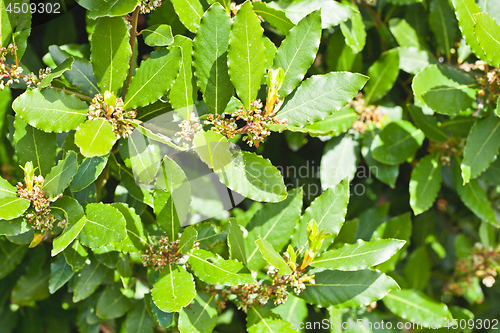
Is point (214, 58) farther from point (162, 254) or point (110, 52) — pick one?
point (162, 254)

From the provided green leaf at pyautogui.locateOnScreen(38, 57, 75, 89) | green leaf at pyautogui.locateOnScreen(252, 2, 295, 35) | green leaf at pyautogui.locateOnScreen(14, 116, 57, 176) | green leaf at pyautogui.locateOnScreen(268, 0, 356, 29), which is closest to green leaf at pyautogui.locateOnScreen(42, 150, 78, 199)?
green leaf at pyautogui.locateOnScreen(14, 116, 57, 176)

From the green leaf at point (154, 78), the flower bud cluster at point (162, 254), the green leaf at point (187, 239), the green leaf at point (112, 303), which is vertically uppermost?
the green leaf at point (154, 78)

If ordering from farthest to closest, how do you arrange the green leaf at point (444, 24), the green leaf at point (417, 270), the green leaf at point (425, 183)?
the green leaf at point (417, 270) → the green leaf at point (444, 24) → the green leaf at point (425, 183)

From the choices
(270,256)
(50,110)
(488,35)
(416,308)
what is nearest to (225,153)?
(270,256)

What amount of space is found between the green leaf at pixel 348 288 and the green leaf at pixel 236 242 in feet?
1.24

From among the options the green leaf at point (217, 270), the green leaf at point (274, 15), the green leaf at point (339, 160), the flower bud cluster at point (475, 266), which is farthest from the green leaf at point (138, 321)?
the flower bud cluster at point (475, 266)

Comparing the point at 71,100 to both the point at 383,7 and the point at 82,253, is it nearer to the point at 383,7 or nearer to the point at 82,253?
the point at 82,253

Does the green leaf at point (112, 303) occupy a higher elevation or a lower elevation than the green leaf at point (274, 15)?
lower

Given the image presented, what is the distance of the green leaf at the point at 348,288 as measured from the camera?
1.58m

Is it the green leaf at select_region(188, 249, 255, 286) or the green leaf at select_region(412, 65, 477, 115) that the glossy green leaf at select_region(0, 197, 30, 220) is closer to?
the green leaf at select_region(188, 249, 255, 286)

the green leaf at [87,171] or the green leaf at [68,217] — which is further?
the green leaf at [87,171]

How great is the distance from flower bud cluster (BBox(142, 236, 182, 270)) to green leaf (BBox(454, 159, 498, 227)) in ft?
5.30

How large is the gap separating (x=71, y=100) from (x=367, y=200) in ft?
6.10

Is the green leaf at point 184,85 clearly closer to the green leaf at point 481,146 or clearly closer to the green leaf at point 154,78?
the green leaf at point 154,78
